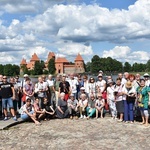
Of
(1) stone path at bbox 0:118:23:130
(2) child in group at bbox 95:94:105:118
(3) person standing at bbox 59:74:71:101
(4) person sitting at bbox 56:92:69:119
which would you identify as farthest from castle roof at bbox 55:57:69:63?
(1) stone path at bbox 0:118:23:130

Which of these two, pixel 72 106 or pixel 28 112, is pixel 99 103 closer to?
pixel 72 106

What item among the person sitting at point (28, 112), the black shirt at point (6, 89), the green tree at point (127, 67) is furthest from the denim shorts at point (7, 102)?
the green tree at point (127, 67)

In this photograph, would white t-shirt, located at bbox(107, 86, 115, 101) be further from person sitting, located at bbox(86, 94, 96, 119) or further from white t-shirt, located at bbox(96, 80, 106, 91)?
person sitting, located at bbox(86, 94, 96, 119)

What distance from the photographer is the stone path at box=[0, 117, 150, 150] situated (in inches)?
329

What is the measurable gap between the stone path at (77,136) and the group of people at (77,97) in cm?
60

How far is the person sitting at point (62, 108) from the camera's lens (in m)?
12.6

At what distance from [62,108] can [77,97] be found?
1361 millimetres

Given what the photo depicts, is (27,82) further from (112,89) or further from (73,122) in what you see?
(112,89)

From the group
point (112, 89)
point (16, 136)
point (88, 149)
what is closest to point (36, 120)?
point (16, 136)

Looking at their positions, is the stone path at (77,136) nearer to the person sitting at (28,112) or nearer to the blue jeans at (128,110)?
the person sitting at (28,112)

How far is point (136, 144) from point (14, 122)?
16.5 feet

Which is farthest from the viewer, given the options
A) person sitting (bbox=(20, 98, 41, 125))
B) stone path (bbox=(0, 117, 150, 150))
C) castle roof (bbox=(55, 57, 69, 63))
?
castle roof (bbox=(55, 57, 69, 63))

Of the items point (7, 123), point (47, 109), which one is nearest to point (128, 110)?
point (47, 109)

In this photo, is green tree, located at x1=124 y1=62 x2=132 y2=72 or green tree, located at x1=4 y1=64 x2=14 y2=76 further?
green tree, located at x1=4 y1=64 x2=14 y2=76
